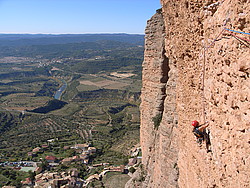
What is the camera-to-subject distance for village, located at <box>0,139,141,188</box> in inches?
1171

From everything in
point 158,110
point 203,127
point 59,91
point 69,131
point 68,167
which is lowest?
point 69,131

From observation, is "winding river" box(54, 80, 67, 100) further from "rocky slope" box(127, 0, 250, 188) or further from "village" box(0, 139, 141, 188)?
"rocky slope" box(127, 0, 250, 188)

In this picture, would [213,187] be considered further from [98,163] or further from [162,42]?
[98,163]

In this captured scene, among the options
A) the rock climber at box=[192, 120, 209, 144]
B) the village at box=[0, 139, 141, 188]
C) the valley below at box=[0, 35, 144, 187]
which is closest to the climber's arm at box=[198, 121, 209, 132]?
the rock climber at box=[192, 120, 209, 144]

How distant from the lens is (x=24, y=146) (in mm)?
50906

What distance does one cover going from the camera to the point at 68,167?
3903 cm

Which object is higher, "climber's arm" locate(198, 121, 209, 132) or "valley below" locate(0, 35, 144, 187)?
"climber's arm" locate(198, 121, 209, 132)

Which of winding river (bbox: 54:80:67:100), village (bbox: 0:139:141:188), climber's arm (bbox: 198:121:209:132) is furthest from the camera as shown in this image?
winding river (bbox: 54:80:67:100)

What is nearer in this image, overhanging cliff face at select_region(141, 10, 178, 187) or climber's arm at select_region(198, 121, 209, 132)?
climber's arm at select_region(198, 121, 209, 132)

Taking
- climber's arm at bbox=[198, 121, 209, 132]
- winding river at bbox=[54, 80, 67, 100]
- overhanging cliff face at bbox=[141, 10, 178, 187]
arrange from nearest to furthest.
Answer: climber's arm at bbox=[198, 121, 209, 132] < overhanging cliff face at bbox=[141, 10, 178, 187] < winding river at bbox=[54, 80, 67, 100]

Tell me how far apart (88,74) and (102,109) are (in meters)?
73.7

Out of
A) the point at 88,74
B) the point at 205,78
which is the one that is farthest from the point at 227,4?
the point at 88,74

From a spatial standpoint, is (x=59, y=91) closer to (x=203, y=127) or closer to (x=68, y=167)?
(x=68, y=167)

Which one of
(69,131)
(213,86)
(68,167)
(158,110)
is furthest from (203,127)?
(69,131)
